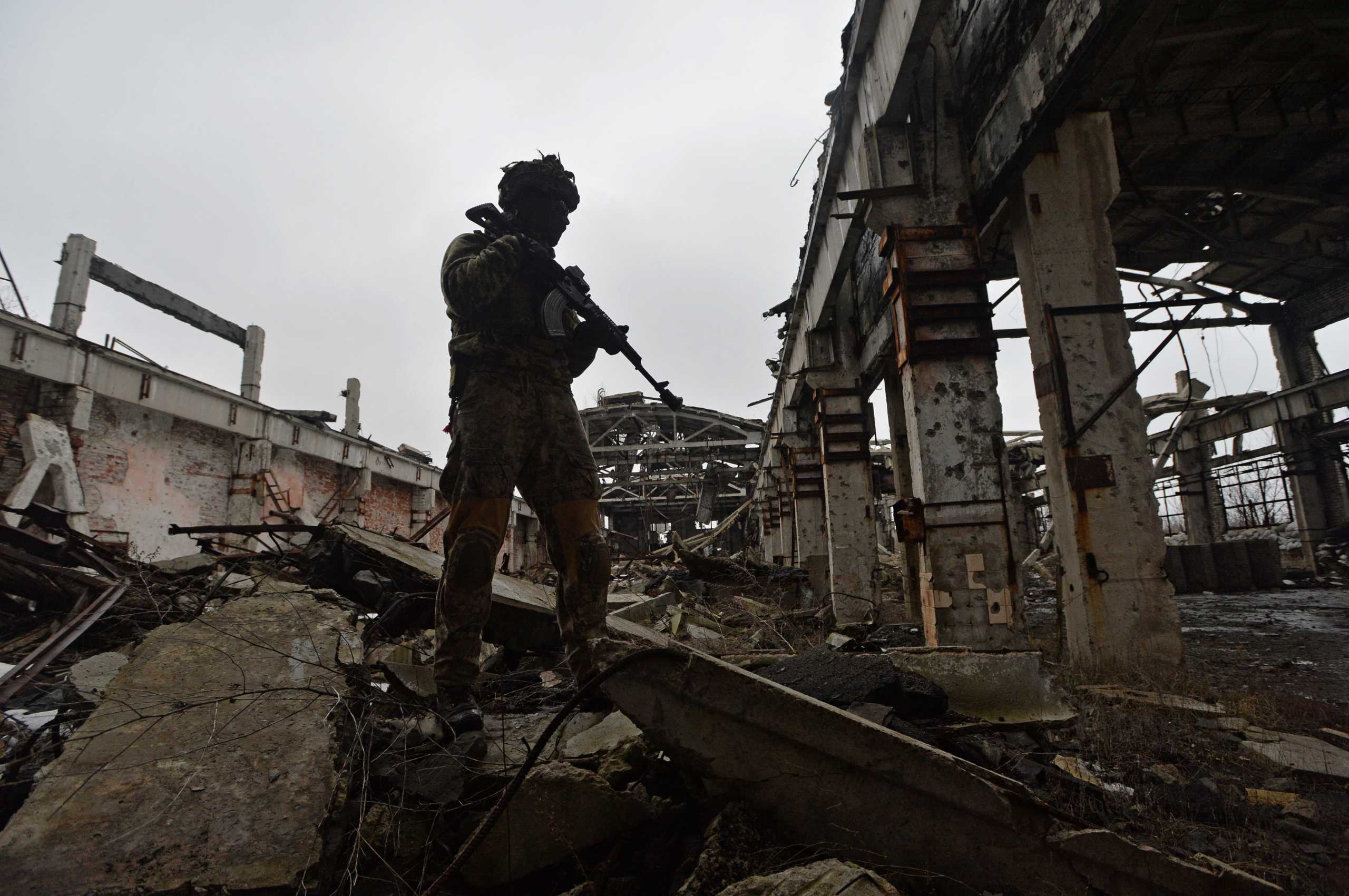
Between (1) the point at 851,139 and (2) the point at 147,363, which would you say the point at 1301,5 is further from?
(2) the point at 147,363

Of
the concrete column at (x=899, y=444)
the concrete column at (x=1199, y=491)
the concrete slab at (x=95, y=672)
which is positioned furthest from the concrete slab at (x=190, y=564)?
the concrete column at (x=1199, y=491)

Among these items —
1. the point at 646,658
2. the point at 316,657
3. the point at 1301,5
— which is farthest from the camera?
the point at 1301,5

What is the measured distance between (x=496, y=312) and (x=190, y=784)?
75.5 inches

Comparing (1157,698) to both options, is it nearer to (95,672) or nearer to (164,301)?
(95,672)

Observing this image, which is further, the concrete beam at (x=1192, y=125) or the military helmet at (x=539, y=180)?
the concrete beam at (x=1192, y=125)

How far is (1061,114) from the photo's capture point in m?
3.85

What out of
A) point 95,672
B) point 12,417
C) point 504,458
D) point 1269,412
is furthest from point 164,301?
point 1269,412

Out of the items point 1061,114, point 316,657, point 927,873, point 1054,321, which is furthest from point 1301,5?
point 316,657

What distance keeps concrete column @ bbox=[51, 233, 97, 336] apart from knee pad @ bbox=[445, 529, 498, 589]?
11.0 metres

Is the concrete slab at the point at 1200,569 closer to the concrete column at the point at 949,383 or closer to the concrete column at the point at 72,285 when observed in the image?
the concrete column at the point at 949,383

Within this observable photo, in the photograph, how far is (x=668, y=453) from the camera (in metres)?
22.6

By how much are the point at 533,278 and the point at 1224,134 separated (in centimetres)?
615

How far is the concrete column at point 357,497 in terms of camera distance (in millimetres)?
14430

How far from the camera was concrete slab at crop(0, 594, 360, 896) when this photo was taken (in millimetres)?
1288
